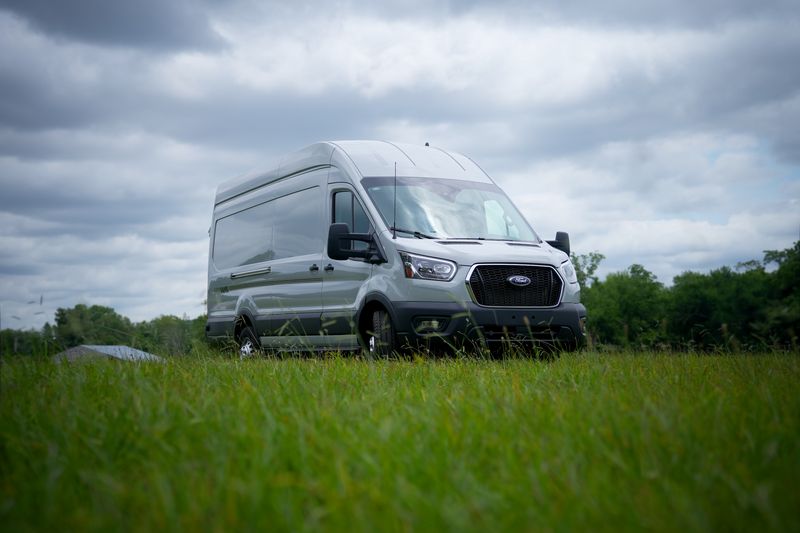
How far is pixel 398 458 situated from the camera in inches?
134

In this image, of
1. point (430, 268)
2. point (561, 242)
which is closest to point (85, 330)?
point (430, 268)

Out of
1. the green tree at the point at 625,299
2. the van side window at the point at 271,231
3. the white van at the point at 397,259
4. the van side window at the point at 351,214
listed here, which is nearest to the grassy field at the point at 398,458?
the white van at the point at 397,259

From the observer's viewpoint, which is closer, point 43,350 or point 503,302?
point 43,350

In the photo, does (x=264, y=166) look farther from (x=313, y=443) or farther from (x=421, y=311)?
(x=313, y=443)

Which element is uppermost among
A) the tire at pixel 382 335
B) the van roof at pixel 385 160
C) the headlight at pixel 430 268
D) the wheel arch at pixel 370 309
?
the van roof at pixel 385 160

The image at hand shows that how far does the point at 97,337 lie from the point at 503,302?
412 cm

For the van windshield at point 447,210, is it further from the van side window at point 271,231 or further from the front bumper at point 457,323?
the van side window at point 271,231

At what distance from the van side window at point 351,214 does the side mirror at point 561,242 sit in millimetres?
2487

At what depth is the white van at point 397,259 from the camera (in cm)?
906

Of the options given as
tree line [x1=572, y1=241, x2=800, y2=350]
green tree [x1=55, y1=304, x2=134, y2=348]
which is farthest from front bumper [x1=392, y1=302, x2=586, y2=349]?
tree line [x1=572, y1=241, x2=800, y2=350]

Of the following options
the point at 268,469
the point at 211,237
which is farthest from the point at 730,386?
the point at 211,237

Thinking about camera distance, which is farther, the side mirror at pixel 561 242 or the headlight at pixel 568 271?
the side mirror at pixel 561 242

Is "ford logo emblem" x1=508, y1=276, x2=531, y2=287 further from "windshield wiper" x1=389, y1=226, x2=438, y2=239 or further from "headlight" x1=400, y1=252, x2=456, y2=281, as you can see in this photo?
"windshield wiper" x1=389, y1=226, x2=438, y2=239

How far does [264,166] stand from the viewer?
1305cm
